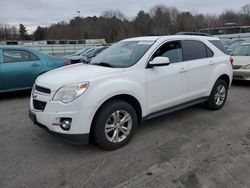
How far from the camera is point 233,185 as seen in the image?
2568 millimetres

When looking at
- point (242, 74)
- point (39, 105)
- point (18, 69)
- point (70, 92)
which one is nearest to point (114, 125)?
point (70, 92)

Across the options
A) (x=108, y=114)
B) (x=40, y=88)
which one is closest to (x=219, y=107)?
(x=108, y=114)

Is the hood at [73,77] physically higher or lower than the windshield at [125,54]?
lower

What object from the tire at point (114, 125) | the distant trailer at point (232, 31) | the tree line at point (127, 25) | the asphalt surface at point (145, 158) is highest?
the tree line at point (127, 25)

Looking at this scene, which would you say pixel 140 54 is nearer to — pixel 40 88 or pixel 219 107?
pixel 40 88

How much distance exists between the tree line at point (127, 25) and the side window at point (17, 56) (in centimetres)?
6954

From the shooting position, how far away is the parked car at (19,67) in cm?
602

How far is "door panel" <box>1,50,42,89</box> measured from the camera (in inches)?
237

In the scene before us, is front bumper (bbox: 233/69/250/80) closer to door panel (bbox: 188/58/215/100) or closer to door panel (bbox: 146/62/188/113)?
door panel (bbox: 188/58/215/100)

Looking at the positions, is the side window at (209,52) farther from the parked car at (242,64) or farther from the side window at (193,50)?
the parked car at (242,64)

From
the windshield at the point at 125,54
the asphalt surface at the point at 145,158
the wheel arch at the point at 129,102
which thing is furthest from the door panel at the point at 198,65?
the wheel arch at the point at 129,102

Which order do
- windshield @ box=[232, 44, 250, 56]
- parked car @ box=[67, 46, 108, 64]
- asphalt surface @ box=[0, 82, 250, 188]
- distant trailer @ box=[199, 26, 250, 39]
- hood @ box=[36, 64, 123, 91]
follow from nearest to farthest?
asphalt surface @ box=[0, 82, 250, 188] → hood @ box=[36, 64, 123, 91] → windshield @ box=[232, 44, 250, 56] → parked car @ box=[67, 46, 108, 64] → distant trailer @ box=[199, 26, 250, 39]

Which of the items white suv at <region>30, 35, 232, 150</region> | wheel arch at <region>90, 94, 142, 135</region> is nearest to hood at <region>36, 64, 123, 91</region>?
white suv at <region>30, 35, 232, 150</region>

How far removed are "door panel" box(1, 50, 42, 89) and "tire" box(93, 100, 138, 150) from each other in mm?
3994
